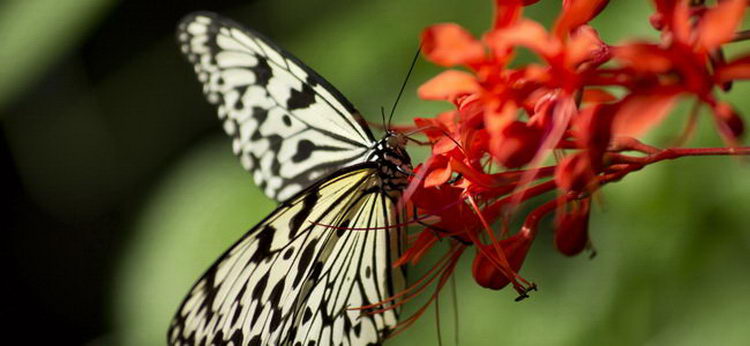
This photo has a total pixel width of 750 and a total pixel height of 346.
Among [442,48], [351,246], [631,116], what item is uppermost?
[442,48]

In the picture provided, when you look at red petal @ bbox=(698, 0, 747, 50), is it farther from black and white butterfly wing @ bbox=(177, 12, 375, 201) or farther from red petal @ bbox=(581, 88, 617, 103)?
black and white butterfly wing @ bbox=(177, 12, 375, 201)

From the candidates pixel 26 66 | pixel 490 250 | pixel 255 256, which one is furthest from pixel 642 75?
pixel 26 66

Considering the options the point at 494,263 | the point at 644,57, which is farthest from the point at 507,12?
the point at 494,263

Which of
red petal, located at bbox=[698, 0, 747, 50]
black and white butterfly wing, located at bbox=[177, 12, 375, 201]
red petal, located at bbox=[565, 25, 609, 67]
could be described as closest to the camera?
red petal, located at bbox=[698, 0, 747, 50]

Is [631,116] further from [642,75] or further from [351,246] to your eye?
[351,246]

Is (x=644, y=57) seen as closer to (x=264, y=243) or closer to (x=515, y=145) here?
(x=515, y=145)

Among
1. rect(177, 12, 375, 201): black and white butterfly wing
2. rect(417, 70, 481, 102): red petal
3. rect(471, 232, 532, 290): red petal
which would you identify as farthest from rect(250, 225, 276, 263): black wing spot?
rect(417, 70, 481, 102): red petal

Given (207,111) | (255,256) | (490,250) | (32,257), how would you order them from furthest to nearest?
(32,257)
(207,111)
(255,256)
(490,250)
